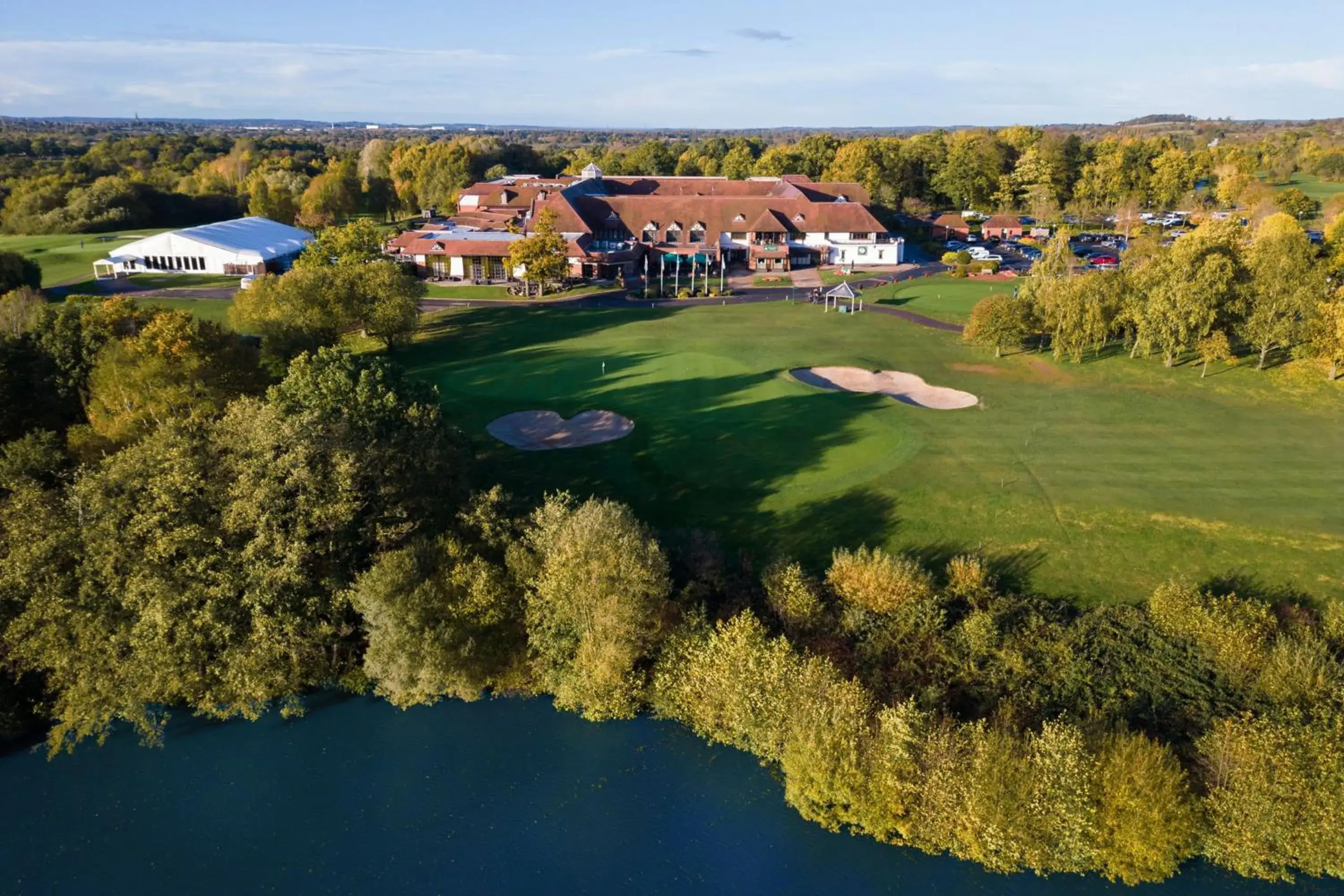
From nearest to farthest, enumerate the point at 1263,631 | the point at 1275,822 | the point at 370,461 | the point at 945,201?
the point at 1275,822, the point at 1263,631, the point at 370,461, the point at 945,201

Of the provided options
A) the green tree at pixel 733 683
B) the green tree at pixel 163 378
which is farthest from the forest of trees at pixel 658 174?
the green tree at pixel 733 683

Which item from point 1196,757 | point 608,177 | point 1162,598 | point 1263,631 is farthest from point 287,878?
point 608,177

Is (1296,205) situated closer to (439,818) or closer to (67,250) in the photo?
(439,818)

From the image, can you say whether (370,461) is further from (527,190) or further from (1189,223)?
(1189,223)

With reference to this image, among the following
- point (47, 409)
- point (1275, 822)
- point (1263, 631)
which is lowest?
point (1275, 822)

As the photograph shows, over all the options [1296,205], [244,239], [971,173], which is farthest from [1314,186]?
[244,239]

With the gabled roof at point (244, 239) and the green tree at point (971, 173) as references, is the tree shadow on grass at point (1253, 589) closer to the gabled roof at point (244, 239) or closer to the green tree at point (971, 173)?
the gabled roof at point (244, 239)

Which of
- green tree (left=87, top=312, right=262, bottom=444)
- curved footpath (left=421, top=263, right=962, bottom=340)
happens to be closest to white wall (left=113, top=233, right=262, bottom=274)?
curved footpath (left=421, top=263, right=962, bottom=340)

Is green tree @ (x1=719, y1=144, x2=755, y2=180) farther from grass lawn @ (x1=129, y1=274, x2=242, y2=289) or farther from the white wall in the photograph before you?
grass lawn @ (x1=129, y1=274, x2=242, y2=289)
